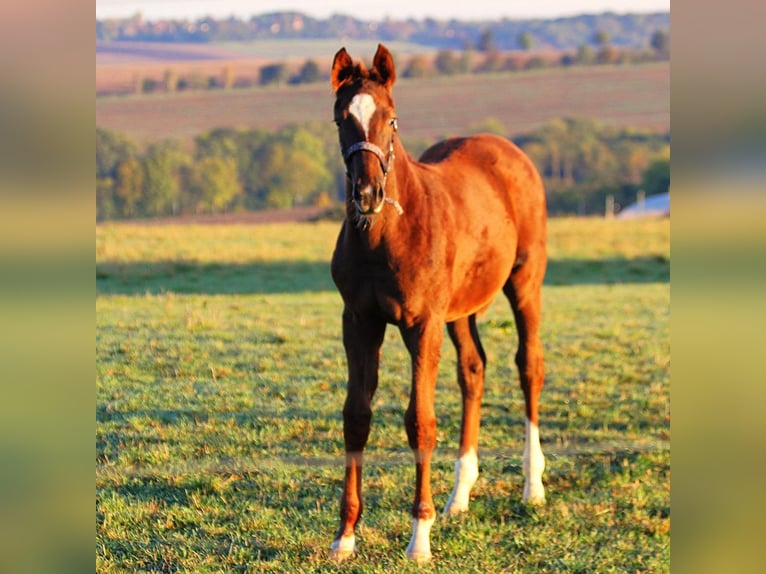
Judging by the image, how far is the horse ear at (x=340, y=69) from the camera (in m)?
4.73

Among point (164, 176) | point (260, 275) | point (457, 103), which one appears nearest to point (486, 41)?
point (457, 103)

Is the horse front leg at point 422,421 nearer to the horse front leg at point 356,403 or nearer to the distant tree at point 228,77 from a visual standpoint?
the horse front leg at point 356,403

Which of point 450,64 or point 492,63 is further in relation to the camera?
point 450,64

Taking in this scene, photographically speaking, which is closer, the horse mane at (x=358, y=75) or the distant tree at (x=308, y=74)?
the horse mane at (x=358, y=75)

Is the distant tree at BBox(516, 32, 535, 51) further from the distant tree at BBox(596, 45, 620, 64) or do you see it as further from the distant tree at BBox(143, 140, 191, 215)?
the distant tree at BBox(143, 140, 191, 215)

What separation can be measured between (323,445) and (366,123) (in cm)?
342

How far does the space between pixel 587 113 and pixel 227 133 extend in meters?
24.5

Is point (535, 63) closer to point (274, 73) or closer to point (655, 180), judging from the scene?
point (274, 73)

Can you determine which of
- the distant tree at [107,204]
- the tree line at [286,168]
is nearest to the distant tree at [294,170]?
the tree line at [286,168]

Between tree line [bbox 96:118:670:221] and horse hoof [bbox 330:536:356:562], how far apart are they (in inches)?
1187

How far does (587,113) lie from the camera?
208 feet

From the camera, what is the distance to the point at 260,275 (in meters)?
19.9

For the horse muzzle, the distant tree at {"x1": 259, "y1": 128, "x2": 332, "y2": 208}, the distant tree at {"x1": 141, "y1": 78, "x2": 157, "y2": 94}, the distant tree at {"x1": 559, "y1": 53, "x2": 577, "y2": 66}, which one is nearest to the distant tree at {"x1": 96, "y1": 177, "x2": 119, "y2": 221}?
the distant tree at {"x1": 259, "y1": 128, "x2": 332, "y2": 208}

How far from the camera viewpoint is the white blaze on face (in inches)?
182
